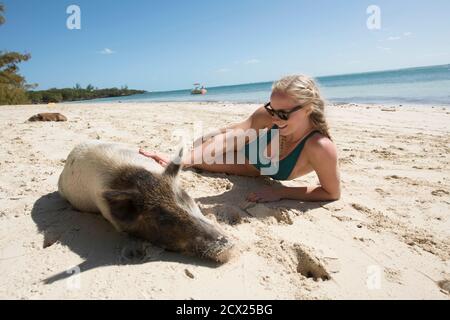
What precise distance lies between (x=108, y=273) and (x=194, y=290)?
2.17 feet

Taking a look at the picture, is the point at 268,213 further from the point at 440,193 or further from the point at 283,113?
the point at 440,193

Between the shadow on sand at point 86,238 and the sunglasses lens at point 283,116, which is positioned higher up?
the sunglasses lens at point 283,116

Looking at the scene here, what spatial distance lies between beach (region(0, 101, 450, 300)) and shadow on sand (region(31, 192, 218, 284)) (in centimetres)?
1

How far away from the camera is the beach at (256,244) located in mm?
2201

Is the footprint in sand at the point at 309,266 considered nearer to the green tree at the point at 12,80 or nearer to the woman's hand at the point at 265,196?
the woman's hand at the point at 265,196

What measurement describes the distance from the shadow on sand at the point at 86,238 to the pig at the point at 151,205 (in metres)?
0.09

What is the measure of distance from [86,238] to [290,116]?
7.98 ft

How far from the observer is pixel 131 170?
288cm

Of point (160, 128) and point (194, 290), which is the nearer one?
point (194, 290)

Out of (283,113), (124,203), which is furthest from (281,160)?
(124,203)

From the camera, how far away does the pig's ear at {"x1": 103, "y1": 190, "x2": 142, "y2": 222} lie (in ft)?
8.61

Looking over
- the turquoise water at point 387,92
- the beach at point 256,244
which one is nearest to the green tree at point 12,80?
the turquoise water at point 387,92
